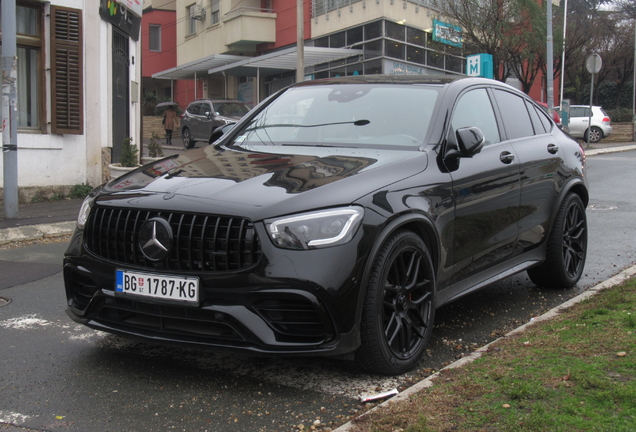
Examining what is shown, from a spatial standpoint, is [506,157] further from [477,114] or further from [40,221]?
[40,221]

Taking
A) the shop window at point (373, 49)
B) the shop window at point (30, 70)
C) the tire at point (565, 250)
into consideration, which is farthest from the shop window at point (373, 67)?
the tire at point (565, 250)

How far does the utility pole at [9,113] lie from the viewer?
9703 mm

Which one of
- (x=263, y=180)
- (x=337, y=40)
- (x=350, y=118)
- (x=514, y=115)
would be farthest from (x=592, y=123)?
(x=263, y=180)

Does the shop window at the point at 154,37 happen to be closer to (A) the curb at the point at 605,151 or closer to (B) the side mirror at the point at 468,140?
(A) the curb at the point at 605,151

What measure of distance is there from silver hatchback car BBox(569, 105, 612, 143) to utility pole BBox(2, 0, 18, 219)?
25.3 m

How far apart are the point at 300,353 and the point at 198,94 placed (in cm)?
4055

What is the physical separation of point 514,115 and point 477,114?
681 mm

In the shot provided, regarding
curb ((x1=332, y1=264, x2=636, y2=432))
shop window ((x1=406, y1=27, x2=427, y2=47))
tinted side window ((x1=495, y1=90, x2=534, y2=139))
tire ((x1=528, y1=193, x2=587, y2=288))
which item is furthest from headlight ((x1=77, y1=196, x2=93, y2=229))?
shop window ((x1=406, y1=27, x2=427, y2=47))

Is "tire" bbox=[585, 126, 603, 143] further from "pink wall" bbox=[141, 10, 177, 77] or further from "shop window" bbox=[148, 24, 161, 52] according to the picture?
"shop window" bbox=[148, 24, 161, 52]

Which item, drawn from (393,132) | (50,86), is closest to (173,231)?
(393,132)

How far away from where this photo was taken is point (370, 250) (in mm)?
3553

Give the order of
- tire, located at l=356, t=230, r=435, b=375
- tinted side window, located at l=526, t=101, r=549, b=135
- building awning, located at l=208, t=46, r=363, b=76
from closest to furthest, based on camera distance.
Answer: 1. tire, located at l=356, t=230, r=435, b=375
2. tinted side window, located at l=526, t=101, r=549, b=135
3. building awning, located at l=208, t=46, r=363, b=76

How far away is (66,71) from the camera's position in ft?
39.3

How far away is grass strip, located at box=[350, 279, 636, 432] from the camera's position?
2.97 meters
